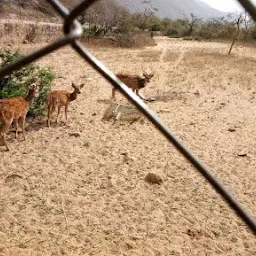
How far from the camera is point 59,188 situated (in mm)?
4676

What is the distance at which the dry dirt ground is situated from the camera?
375cm

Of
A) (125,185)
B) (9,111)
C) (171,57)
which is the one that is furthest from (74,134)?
(171,57)

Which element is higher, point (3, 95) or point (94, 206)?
point (3, 95)

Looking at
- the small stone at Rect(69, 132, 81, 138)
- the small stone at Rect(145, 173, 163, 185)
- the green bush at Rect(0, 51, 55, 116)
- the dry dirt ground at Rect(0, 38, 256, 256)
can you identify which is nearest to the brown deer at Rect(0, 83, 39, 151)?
the dry dirt ground at Rect(0, 38, 256, 256)

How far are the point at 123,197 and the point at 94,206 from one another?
16.6 inches

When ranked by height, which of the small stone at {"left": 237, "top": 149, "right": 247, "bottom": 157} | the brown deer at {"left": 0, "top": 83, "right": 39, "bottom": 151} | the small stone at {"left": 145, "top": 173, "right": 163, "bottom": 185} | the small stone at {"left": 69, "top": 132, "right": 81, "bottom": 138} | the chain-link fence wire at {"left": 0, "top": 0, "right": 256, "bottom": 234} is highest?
the chain-link fence wire at {"left": 0, "top": 0, "right": 256, "bottom": 234}

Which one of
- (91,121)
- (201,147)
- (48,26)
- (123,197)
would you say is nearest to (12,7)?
(48,26)

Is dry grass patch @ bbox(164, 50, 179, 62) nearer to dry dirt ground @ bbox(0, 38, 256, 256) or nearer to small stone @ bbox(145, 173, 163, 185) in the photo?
dry dirt ground @ bbox(0, 38, 256, 256)

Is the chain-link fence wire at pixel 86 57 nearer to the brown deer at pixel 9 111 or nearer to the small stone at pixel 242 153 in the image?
the brown deer at pixel 9 111

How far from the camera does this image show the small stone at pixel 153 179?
504 cm

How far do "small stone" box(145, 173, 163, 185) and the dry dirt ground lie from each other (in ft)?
0.28

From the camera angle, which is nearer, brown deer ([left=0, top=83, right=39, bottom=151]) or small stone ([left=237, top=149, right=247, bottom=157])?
brown deer ([left=0, top=83, right=39, bottom=151])

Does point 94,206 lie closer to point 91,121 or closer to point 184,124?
point 91,121

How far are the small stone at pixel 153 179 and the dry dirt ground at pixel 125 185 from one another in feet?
0.28
